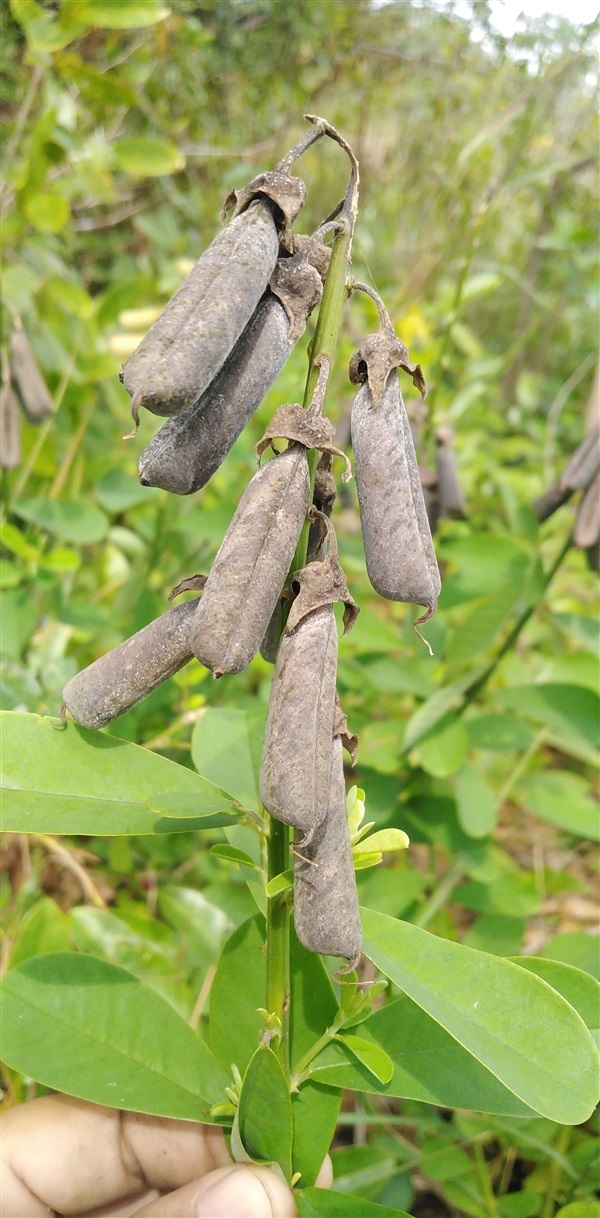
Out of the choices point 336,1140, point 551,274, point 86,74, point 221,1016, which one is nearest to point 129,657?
point 221,1016

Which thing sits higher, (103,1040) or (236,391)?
(236,391)

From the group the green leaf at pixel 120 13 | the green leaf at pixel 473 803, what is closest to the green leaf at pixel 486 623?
the green leaf at pixel 473 803

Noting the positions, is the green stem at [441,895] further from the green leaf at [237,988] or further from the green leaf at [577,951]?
the green leaf at [237,988]

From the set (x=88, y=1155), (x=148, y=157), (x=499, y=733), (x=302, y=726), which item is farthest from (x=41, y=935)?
(x=148, y=157)

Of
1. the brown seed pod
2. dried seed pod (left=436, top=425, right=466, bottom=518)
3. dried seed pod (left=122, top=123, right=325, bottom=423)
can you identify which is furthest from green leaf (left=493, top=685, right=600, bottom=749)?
dried seed pod (left=122, top=123, right=325, bottom=423)

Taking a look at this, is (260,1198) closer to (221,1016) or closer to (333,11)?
(221,1016)

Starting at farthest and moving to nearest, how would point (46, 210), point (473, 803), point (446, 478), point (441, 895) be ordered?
point (446, 478)
point (46, 210)
point (441, 895)
point (473, 803)

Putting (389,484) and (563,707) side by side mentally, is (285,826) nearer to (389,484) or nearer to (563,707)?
(389,484)
